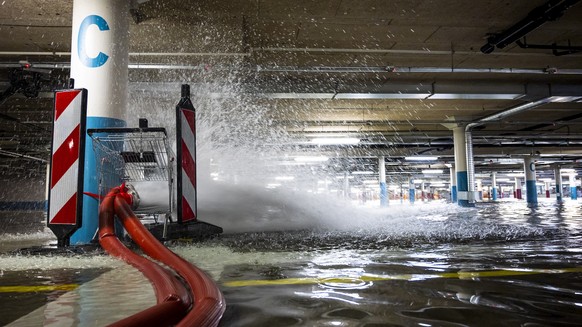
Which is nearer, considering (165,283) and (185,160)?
(165,283)

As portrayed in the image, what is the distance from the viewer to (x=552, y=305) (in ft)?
5.67

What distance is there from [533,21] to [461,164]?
12106 mm

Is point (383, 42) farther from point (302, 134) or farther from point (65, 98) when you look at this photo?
point (302, 134)

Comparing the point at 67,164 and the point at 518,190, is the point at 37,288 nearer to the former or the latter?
the point at 67,164

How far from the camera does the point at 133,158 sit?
12.1 feet

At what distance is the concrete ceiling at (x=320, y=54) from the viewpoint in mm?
6078

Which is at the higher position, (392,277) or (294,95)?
(294,95)

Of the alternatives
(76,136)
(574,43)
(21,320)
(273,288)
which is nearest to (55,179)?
(76,136)

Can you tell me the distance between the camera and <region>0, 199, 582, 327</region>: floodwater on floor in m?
1.58

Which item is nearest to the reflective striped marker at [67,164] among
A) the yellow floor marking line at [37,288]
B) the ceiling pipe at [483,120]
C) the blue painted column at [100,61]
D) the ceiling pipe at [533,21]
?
the blue painted column at [100,61]

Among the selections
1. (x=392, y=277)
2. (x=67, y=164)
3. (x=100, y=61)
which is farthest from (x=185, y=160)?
(x=392, y=277)

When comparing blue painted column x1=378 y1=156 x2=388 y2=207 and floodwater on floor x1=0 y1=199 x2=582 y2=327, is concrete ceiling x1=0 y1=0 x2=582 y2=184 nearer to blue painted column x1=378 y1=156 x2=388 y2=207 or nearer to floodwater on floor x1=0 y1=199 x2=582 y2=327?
floodwater on floor x1=0 y1=199 x2=582 y2=327

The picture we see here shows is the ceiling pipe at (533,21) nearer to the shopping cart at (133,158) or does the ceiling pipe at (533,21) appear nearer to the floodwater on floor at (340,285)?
the floodwater on floor at (340,285)

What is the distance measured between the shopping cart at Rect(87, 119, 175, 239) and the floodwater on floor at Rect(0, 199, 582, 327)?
0.81 m
